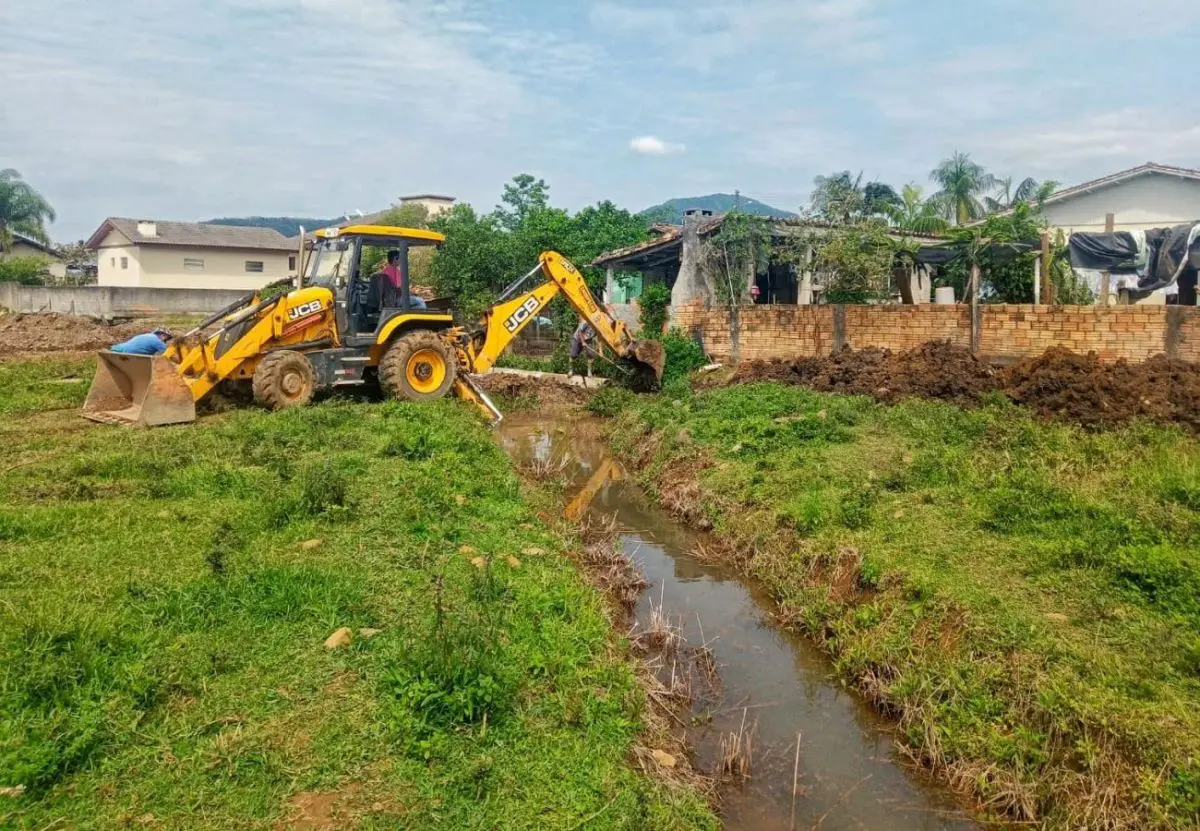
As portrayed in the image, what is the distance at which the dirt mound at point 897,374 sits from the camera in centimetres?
1217

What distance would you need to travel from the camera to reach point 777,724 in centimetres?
554

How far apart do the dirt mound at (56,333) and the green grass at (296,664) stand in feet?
55.3

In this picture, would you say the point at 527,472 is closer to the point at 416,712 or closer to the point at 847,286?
the point at 416,712

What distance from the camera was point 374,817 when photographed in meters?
3.65

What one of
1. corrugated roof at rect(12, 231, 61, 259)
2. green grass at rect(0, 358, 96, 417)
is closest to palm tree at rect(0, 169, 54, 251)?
corrugated roof at rect(12, 231, 61, 259)

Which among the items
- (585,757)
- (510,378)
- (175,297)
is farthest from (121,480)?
(175,297)

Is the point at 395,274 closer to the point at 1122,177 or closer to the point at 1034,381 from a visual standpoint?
the point at 1034,381

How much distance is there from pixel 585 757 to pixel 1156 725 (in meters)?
2.93

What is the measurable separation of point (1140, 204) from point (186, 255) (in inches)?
1546

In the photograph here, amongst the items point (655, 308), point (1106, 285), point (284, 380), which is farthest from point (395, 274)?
point (1106, 285)

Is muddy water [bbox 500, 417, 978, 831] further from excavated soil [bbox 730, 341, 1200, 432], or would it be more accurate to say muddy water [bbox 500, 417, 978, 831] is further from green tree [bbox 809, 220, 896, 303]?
green tree [bbox 809, 220, 896, 303]

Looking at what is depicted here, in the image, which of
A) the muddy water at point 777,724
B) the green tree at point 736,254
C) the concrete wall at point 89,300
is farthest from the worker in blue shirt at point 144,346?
the concrete wall at point 89,300

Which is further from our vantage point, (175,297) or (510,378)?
(175,297)

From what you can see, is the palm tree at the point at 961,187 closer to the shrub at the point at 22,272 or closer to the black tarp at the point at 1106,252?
the black tarp at the point at 1106,252
